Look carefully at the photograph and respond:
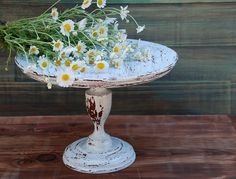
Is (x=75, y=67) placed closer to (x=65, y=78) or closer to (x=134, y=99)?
(x=65, y=78)

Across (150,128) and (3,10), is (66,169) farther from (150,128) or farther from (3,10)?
(3,10)

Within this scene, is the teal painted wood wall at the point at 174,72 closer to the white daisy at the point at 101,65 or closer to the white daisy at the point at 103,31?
the white daisy at the point at 103,31

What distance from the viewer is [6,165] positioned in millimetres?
1140

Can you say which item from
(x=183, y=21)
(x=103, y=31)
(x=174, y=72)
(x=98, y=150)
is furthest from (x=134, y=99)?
(x=103, y=31)

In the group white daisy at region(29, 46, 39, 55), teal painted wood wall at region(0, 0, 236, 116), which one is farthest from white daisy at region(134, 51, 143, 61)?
teal painted wood wall at region(0, 0, 236, 116)

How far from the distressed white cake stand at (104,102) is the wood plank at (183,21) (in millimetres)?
310

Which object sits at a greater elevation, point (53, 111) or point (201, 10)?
point (201, 10)

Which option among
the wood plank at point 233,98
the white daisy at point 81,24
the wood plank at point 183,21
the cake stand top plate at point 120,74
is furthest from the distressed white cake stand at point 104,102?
the wood plank at point 233,98

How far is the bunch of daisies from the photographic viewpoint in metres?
0.95

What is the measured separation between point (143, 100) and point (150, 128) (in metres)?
0.20

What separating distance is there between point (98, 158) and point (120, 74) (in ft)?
0.82

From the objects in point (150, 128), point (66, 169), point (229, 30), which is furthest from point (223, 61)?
point (66, 169)

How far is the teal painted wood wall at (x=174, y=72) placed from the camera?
1.47 metres

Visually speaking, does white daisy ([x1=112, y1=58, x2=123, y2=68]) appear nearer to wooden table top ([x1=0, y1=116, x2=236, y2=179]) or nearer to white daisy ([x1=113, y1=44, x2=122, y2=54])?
white daisy ([x1=113, y1=44, x2=122, y2=54])
